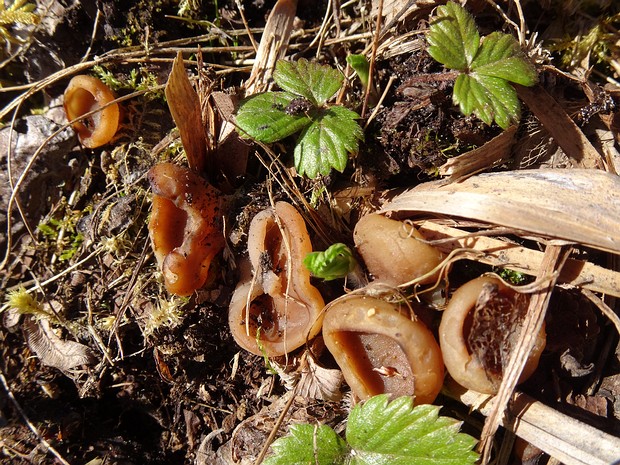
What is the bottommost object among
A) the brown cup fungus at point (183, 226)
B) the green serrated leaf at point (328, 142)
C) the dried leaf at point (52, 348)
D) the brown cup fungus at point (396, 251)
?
the dried leaf at point (52, 348)

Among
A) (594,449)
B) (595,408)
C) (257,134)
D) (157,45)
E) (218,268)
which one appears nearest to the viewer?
(594,449)

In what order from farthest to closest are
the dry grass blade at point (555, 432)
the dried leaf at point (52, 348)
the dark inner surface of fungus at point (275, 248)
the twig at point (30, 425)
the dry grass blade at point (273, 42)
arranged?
the dried leaf at point (52, 348)
the dry grass blade at point (273, 42)
the twig at point (30, 425)
the dark inner surface of fungus at point (275, 248)
the dry grass blade at point (555, 432)

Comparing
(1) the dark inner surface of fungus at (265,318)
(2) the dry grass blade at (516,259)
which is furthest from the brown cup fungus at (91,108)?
(2) the dry grass blade at (516,259)

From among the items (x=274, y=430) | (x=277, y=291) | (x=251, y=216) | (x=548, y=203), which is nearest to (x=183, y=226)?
(x=251, y=216)

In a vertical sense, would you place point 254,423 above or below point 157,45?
below

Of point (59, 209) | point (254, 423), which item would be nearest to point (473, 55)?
point (254, 423)

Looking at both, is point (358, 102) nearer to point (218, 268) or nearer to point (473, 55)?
point (473, 55)

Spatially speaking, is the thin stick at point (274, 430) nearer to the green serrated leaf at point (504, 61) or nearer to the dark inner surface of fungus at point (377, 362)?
the dark inner surface of fungus at point (377, 362)
